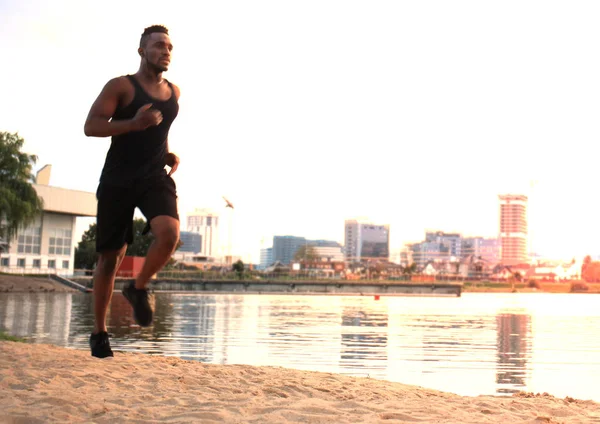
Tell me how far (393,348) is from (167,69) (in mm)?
9844

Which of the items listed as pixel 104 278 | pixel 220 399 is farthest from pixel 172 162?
pixel 220 399

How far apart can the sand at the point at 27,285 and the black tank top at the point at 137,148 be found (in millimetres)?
44755

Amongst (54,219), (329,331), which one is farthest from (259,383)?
(54,219)

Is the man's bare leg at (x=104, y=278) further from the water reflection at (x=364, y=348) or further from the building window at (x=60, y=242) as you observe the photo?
the building window at (x=60, y=242)

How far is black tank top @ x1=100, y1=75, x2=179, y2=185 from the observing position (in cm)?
496

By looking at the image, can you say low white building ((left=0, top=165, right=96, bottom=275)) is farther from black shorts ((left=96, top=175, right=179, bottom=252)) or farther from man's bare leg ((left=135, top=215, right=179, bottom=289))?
man's bare leg ((left=135, top=215, right=179, bottom=289))

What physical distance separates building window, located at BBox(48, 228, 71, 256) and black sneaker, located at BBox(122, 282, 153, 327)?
215 feet

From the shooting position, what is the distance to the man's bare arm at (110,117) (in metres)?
4.65

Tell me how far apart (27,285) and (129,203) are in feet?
160

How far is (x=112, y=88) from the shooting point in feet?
16.2

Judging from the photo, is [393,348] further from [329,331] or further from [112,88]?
[112,88]

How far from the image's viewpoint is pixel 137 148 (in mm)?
4969

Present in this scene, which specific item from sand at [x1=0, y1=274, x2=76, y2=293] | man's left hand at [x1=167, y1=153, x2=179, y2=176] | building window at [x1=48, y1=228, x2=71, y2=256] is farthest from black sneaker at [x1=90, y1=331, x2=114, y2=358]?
building window at [x1=48, y1=228, x2=71, y2=256]

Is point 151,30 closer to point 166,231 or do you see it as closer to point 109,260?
point 166,231
